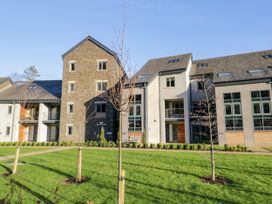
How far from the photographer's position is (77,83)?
89.2 ft

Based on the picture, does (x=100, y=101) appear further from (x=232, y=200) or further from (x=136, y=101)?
(x=232, y=200)

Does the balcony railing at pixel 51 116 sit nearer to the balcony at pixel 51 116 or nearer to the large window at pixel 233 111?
the balcony at pixel 51 116

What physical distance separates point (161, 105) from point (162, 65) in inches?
246

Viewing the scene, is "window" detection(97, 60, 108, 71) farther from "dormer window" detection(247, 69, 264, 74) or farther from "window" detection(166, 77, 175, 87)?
"dormer window" detection(247, 69, 264, 74)

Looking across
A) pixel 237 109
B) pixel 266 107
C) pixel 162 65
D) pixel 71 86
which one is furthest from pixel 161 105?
pixel 71 86

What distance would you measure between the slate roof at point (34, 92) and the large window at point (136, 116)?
11.6m

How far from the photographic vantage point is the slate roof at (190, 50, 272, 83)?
69.1ft

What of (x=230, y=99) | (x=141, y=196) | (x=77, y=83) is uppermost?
(x=77, y=83)

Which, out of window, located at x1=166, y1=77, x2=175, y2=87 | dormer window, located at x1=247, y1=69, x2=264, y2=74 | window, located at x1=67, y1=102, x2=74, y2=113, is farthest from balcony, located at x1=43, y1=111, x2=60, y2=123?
dormer window, located at x1=247, y1=69, x2=264, y2=74

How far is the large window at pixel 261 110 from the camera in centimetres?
1933

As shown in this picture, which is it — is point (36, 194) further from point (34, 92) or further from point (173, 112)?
point (34, 92)

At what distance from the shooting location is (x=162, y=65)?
91.2 ft

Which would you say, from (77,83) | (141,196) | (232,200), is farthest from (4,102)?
(232,200)

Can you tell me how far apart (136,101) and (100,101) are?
17.3 feet
